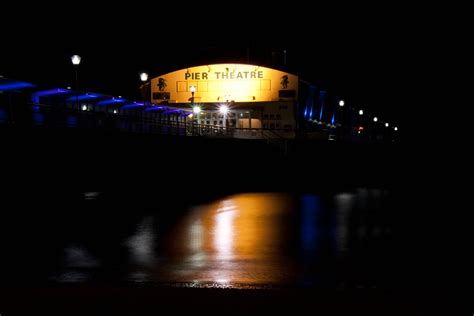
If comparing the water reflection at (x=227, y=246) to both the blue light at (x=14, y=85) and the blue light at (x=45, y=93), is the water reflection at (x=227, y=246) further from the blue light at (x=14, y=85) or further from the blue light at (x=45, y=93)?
the blue light at (x=45, y=93)

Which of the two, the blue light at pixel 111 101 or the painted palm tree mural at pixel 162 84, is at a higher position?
the painted palm tree mural at pixel 162 84

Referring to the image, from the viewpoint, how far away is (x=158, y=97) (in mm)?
52938

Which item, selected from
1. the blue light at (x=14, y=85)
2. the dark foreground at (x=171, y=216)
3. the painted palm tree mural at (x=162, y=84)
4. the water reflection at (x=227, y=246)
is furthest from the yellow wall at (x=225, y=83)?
the water reflection at (x=227, y=246)

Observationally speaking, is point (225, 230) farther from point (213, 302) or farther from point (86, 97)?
point (86, 97)

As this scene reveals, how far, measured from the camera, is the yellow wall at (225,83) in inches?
1978

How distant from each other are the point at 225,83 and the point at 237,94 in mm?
1690

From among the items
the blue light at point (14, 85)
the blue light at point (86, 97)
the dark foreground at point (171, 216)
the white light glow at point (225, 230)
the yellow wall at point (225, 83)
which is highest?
the yellow wall at point (225, 83)

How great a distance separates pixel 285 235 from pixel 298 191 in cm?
1542

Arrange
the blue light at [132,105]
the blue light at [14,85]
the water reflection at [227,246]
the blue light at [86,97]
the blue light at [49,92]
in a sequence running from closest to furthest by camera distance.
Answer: the water reflection at [227,246]
the blue light at [14,85]
the blue light at [49,92]
the blue light at [86,97]
the blue light at [132,105]

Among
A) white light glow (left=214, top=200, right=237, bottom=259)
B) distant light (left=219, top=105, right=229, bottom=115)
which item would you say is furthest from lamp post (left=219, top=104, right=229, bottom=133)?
white light glow (left=214, top=200, right=237, bottom=259)

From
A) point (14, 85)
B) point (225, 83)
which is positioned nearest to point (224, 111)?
point (225, 83)

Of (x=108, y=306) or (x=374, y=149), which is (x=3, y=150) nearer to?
(x=108, y=306)

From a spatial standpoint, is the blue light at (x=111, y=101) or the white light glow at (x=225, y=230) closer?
the white light glow at (x=225, y=230)

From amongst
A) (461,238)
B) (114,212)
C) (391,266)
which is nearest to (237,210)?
(114,212)
